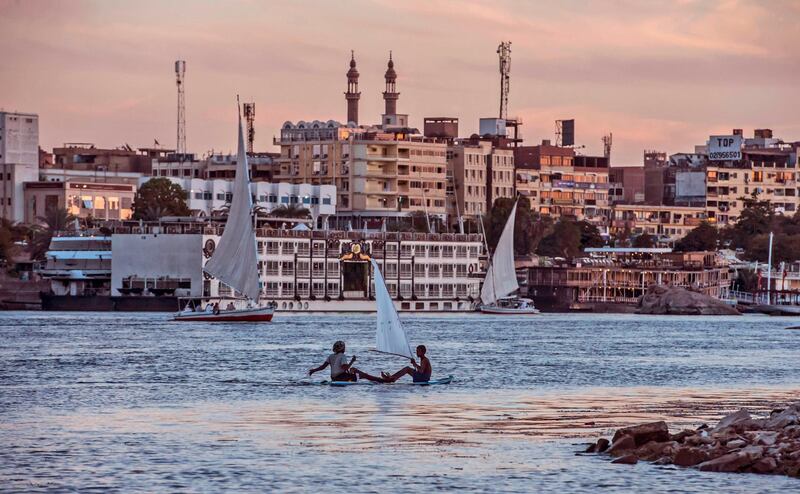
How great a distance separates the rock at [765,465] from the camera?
41312mm

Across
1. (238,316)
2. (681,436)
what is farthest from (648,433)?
(238,316)

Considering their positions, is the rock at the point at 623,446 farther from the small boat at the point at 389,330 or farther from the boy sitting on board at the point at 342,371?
the small boat at the point at 389,330

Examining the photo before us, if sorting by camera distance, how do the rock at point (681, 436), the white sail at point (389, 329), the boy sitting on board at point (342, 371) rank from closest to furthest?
the rock at point (681, 436)
the boy sitting on board at point (342, 371)
the white sail at point (389, 329)

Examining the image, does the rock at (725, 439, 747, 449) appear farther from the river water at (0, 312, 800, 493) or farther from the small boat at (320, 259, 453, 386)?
the small boat at (320, 259, 453, 386)

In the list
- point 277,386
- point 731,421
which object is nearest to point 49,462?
point 731,421

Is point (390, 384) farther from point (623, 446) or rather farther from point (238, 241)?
point (238, 241)

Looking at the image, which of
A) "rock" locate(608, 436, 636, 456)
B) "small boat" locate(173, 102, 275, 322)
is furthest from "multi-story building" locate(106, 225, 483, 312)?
"rock" locate(608, 436, 636, 456)

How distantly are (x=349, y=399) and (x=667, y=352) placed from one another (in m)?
46.3

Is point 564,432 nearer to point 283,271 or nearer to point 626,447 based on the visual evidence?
point 626,447

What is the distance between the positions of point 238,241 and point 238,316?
1059cm

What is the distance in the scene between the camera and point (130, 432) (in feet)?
163

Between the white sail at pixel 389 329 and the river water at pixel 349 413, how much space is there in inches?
130

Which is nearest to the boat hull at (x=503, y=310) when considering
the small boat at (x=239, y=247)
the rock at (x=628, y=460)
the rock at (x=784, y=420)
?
the small boat at (x=239, y=247)

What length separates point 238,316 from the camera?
144 meters
